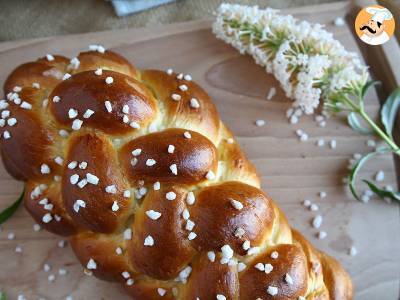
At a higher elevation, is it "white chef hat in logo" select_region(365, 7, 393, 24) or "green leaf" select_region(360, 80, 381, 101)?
"white chef hat in logo" select_region(365, 7, 393, 24)

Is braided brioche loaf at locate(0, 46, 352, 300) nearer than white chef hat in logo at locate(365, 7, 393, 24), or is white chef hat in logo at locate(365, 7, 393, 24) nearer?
braided brioche loaf at locate(0, 46, 352, 300)

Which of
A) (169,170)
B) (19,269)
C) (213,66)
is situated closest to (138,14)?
(213,66)

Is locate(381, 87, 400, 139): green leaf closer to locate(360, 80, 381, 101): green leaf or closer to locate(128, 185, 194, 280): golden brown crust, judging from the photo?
locate(360, 80, 381, 101): green leaf

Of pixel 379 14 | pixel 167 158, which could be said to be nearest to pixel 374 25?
pixel 379 14

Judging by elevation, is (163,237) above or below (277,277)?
above

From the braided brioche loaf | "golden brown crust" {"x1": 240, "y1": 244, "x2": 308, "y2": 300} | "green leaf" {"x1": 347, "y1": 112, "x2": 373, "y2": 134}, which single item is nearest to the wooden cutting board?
"green leaf" {"x1": 347, "y1": 112, "x2": 373, "y2": 134}

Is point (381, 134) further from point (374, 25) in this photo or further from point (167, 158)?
point (167, 158)

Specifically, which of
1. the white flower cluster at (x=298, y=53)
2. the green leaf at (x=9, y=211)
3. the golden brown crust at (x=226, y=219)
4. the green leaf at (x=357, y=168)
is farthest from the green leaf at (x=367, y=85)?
the green leaf at (x=9, y=211)
